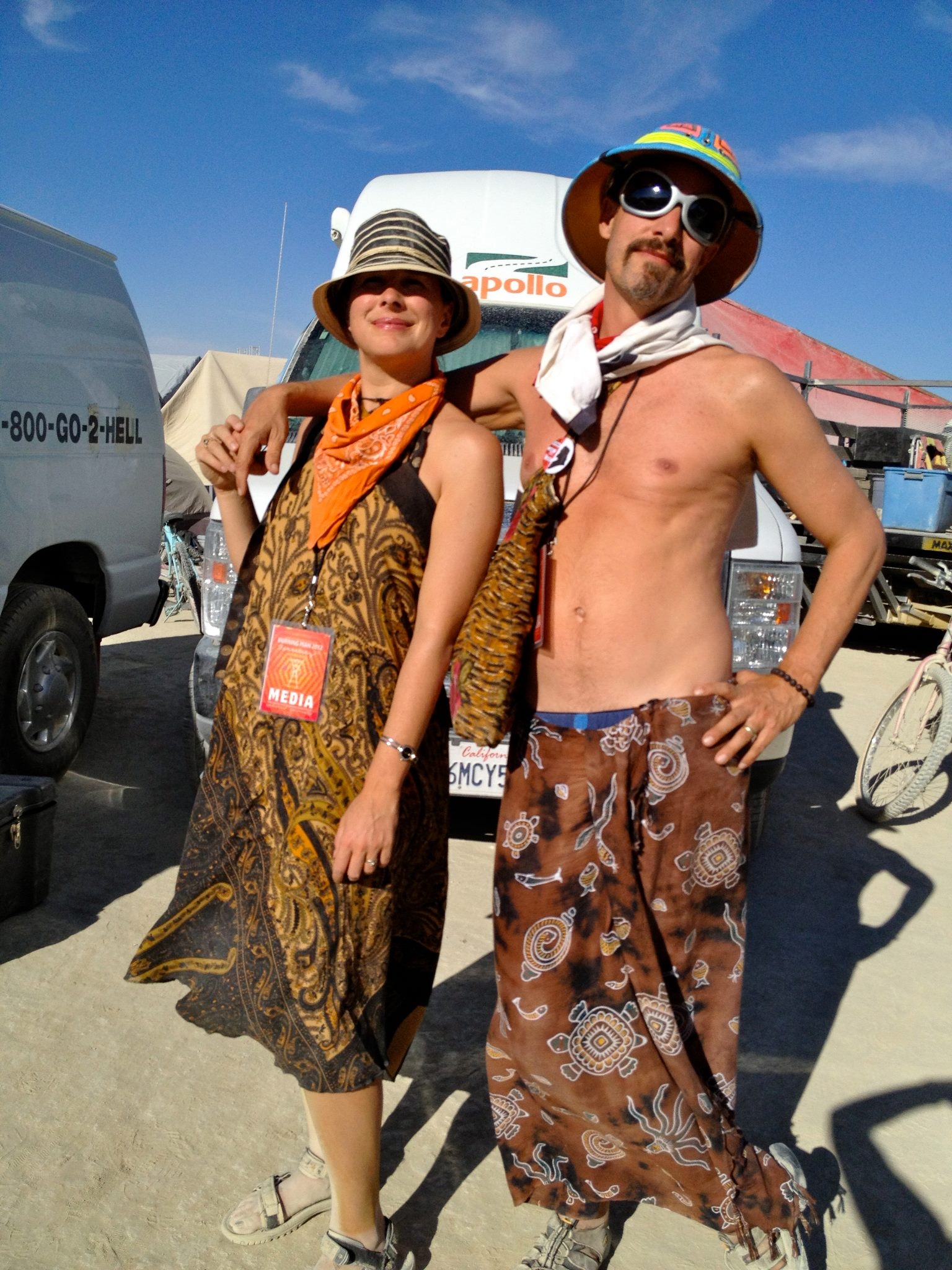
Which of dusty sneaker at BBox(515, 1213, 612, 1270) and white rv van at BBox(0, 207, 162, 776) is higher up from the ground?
white rv van at BBox(0, 207, 162, 776)

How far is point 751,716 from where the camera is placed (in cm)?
191

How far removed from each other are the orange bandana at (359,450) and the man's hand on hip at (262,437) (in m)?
0.14

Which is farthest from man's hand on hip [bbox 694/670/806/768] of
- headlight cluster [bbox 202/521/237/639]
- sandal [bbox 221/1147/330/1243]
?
headlight cluster [bbox 202/521/237/639]

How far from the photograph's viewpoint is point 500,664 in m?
1.97

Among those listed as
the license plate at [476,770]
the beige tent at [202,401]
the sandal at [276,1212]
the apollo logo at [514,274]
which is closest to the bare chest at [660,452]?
the sandal at [276,1212]

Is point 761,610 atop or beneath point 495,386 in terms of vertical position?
beneath

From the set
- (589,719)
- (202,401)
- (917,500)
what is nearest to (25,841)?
(589,719)

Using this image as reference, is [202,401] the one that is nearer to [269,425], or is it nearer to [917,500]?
[917,500]

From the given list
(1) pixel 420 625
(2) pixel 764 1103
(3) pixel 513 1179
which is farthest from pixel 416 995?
(2) pixel 764 1103

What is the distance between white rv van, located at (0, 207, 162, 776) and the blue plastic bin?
7.26 metres

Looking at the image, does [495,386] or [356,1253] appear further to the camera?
[495,386]

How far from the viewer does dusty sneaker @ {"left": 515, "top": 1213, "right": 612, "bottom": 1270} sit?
86.1 inches

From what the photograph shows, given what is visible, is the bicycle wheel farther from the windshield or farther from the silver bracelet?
the silver bracelet

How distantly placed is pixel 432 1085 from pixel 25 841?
1.66 meters
